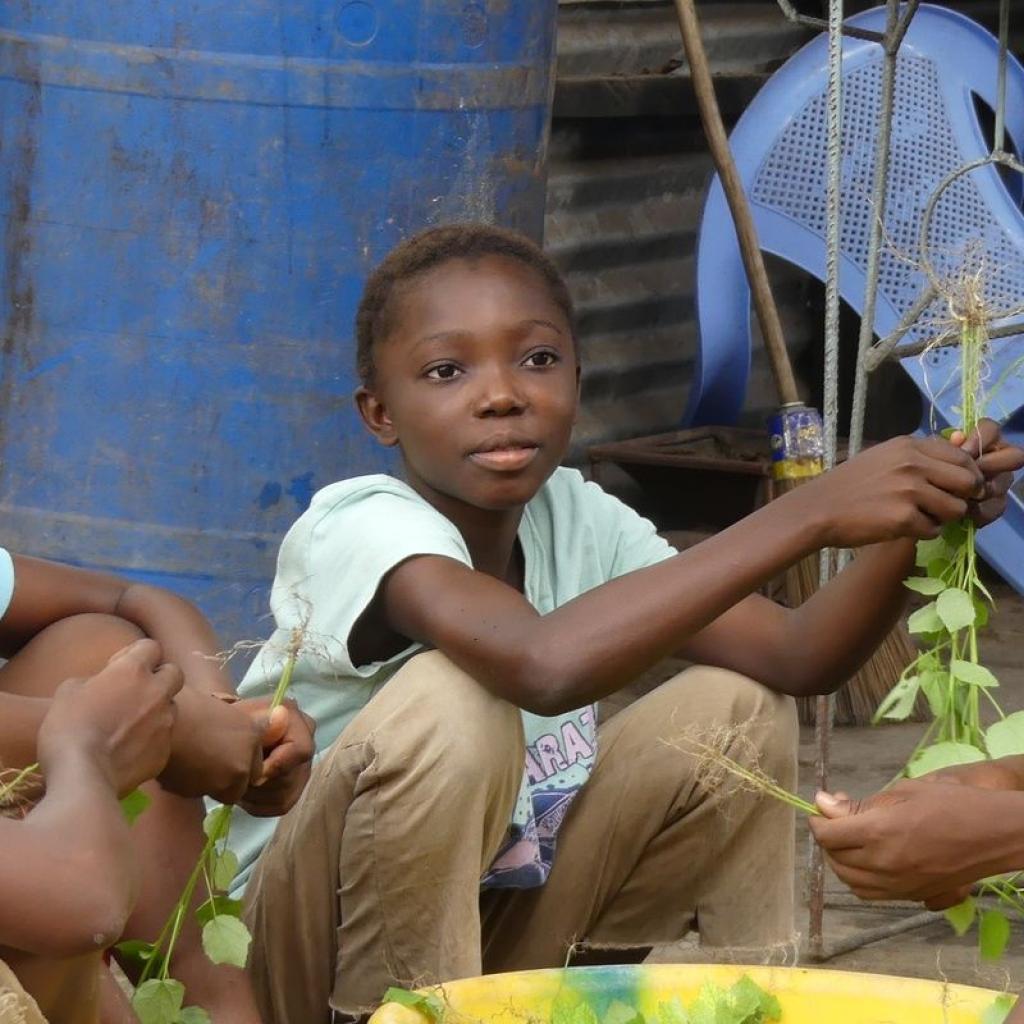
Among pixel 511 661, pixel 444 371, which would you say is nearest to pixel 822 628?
pixel 511 661

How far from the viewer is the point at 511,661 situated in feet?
6.73

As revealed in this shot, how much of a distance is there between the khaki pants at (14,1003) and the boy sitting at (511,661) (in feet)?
1.91

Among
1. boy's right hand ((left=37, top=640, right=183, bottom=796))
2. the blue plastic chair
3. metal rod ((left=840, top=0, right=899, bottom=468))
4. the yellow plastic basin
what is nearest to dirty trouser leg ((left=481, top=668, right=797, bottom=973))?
the yellow plastic basin

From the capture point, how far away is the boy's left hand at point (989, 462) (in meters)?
2.02

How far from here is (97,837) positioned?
151 centimetres

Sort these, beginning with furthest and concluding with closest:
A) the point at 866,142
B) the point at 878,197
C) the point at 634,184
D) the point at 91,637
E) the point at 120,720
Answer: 1. the point at 634,184
2. the point at 866,142
3. the point at 878,197
4. the point at 91,637
5. the point at 120,720

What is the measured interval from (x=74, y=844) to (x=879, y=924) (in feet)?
5.93

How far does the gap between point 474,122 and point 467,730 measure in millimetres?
1483

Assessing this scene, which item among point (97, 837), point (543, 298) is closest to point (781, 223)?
point (543, 298)

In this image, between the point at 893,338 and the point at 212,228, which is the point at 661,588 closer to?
the point at 893,338

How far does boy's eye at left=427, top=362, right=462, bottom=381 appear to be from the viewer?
229 centimetres

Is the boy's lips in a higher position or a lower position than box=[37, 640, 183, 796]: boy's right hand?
higher

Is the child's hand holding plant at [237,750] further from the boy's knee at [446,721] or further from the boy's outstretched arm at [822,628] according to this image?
the boy's outstretched arm at [822,628]

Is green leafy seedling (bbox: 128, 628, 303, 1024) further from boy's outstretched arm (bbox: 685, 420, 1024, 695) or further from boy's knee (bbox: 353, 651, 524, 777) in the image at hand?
boy's outstretched arm (bbox: 685, 420, 1024, 695)
